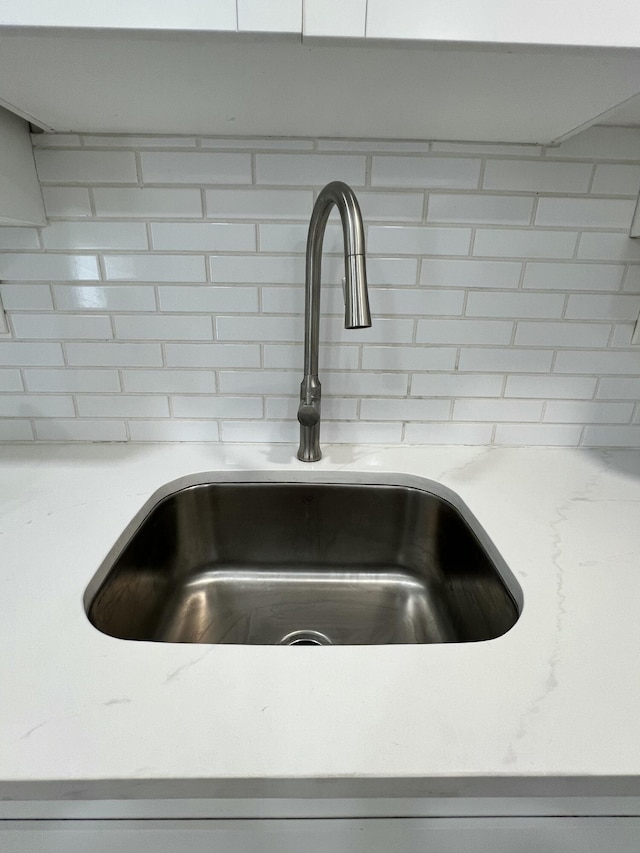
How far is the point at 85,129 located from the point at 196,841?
37.6 inches

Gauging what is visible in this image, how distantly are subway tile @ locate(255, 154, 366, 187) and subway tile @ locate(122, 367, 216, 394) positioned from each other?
37 centimetres

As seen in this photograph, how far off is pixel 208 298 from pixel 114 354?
0.22m

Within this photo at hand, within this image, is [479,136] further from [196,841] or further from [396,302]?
[196,841]

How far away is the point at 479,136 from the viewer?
2.41ft

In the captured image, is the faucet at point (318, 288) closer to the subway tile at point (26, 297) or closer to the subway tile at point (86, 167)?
the subway tile at point (86, 167)

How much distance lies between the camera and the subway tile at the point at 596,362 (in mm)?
893

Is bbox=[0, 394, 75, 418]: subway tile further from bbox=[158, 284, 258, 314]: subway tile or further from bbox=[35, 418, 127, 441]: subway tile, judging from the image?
bbox=[158, 284, 258, 314]: subway tile

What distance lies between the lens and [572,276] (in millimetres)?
840

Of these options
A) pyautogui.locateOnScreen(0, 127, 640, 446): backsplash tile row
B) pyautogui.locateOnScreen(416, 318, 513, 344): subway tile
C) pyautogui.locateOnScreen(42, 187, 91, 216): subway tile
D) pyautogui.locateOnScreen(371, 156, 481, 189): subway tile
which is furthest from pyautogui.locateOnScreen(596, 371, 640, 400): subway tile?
pyautogui.locateOnScreen(42, 187, 91, 216): subway tile

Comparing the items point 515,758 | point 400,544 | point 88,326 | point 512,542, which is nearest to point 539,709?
point 515,758

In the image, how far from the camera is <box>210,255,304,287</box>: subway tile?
2.68 ft

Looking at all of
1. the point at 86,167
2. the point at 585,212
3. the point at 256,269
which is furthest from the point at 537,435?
the point at 86,167

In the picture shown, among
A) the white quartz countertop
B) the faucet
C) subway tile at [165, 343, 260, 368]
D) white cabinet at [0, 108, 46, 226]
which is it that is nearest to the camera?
the white quartz countertop

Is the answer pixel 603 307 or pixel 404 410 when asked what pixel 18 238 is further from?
pixel 603 307
